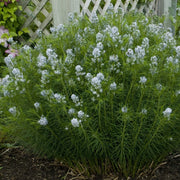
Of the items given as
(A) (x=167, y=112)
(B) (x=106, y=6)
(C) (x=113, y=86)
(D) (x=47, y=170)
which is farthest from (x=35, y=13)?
(A) (x=167, y=112)

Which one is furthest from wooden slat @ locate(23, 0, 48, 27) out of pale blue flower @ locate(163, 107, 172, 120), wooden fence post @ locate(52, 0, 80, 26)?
pale blue flower @ locate(163, 107, 172, 120)

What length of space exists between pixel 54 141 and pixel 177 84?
1.13 m

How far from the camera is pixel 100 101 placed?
2.00 meters

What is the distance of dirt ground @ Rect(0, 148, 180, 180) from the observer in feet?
8.64

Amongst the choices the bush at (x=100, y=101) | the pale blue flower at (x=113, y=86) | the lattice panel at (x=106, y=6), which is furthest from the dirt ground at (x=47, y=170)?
the lattice panel at (x=106, y=6)

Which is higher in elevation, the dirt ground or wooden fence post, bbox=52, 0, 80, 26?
wooden fence post, bbox=52, 0, 80, 26

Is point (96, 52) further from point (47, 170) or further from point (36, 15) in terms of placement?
point (36, 15)

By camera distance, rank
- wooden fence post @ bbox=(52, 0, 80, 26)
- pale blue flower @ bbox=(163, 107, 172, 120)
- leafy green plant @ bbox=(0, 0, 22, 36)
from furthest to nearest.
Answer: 1. leafy green plant @ bbox=(0, 0, 22, 36)
2. wooden fence post @ bbox=(52, 0, 80, 26)
3. pale blue flower @ bbox=(163, 107, 172, 120)

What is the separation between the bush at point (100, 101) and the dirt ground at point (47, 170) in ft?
0.46

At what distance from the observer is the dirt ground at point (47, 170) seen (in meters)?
2.63

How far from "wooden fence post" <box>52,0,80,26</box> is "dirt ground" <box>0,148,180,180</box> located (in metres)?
1.83

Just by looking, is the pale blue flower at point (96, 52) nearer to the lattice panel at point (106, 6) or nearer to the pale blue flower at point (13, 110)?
the pale blue flower at point (13, 110)

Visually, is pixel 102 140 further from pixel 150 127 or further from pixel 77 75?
pixel 77 75

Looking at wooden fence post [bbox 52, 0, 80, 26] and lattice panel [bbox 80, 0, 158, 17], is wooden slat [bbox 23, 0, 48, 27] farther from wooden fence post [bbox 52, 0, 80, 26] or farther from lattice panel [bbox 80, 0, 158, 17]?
lattice panel [bbox 80, 0, 158, 17]
